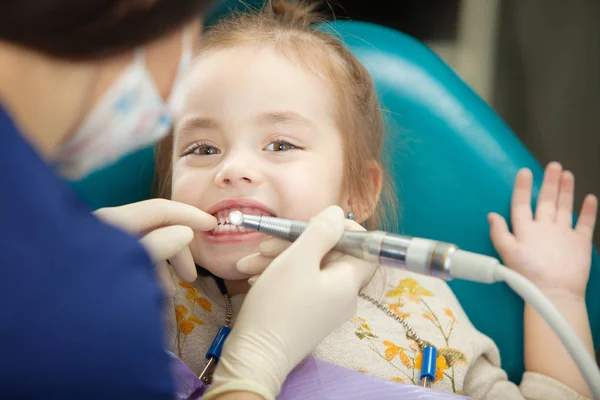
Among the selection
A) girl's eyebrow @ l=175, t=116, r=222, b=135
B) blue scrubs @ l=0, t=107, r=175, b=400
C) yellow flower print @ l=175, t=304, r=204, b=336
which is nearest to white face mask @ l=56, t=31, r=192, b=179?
blue scrubs @ l=0, t=107, r=175, b=400

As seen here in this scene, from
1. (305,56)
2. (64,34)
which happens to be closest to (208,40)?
(305,56)

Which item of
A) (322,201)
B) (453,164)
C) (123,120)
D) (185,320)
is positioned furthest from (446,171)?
(123,120)

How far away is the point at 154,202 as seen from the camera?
1.08 meters

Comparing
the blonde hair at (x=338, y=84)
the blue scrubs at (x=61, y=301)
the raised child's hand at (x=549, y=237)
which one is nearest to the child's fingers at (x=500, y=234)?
the raised child's hand at (x=549, y=237)

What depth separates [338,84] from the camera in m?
1.32

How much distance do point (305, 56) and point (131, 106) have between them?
584 millimetres

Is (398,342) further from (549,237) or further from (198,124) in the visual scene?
(198,124)

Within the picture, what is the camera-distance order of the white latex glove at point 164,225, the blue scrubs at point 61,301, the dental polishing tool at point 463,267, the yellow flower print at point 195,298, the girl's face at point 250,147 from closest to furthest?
1. the blue scrubs at point 61,301
2. the dental polishing tool at point 463,267
3. the white latex glove at point 164,225
4. the girl's face at point 250,147
5. the yellow flower print at point 195,298

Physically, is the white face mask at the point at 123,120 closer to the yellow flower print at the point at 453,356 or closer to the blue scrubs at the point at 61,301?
the blue scrubs at the point at 61,301

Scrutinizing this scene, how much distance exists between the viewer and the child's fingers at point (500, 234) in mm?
1391

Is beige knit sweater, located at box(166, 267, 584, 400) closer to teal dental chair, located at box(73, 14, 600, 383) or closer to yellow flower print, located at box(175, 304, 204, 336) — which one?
yellow flower print, located at box(175, 304, 204, 336)

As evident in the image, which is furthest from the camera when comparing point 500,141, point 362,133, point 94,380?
point 500,141

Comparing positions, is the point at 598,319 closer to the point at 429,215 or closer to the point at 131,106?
the point at 429,215

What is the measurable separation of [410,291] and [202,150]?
503 millimetres
